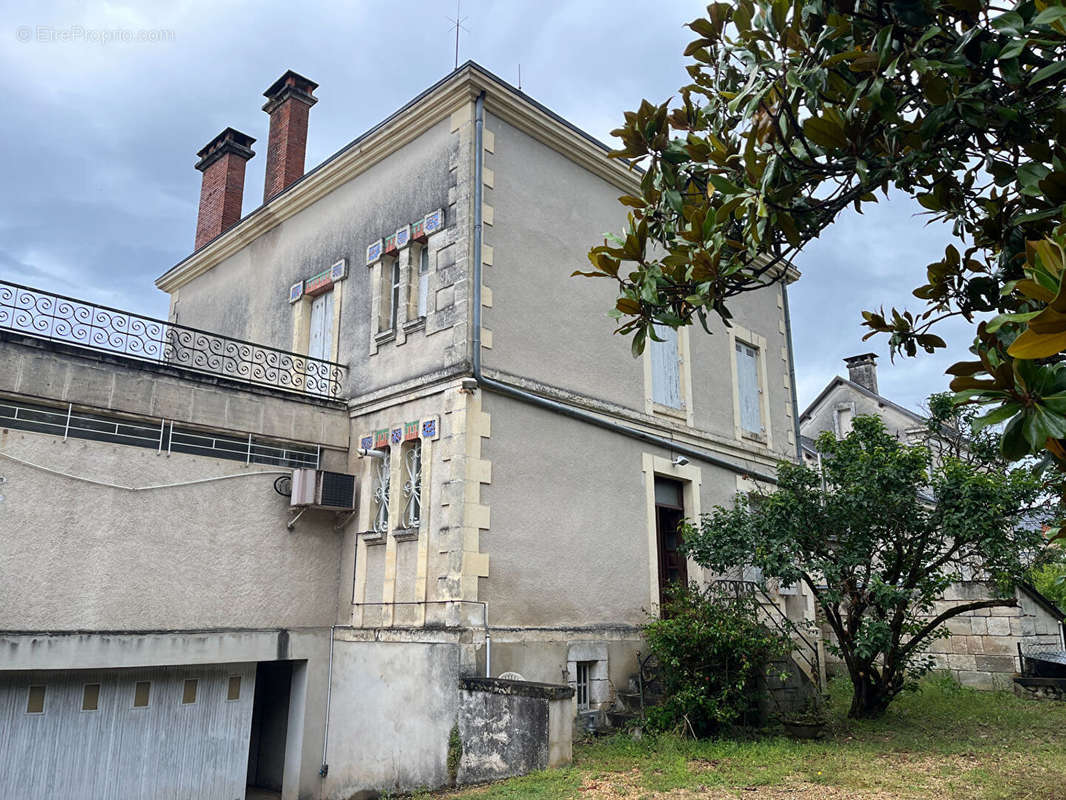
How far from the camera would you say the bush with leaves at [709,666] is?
8.45 meters

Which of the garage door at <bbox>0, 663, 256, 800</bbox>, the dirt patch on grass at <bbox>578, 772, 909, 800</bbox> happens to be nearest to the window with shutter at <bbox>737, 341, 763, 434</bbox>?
the dirt patch on grass at <bbox>578, 772, 909, 800</bbox>

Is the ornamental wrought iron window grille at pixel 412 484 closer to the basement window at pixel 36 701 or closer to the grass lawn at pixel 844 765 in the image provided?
the grass lawn at pixel 844 765

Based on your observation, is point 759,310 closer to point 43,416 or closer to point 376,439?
point 376,439

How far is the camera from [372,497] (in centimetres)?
1010

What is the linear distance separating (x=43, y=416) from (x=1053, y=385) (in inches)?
347

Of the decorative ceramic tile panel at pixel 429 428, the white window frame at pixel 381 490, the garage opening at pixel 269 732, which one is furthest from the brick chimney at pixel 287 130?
the garage opening at pixel 269 732

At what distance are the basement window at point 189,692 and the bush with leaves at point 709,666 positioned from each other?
16.6 feet

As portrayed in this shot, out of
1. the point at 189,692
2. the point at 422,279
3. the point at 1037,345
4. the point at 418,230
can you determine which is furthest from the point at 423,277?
→ the point at 1037,345

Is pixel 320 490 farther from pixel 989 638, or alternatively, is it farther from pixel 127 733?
pixel 989 638

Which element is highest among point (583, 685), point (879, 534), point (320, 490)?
point (320, 490)

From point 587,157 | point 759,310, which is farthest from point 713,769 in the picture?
point 759,310

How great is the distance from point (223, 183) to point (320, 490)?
8.09 m

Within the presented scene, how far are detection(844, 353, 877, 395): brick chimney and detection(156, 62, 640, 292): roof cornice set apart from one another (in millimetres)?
17658

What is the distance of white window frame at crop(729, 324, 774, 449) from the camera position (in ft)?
43.1
